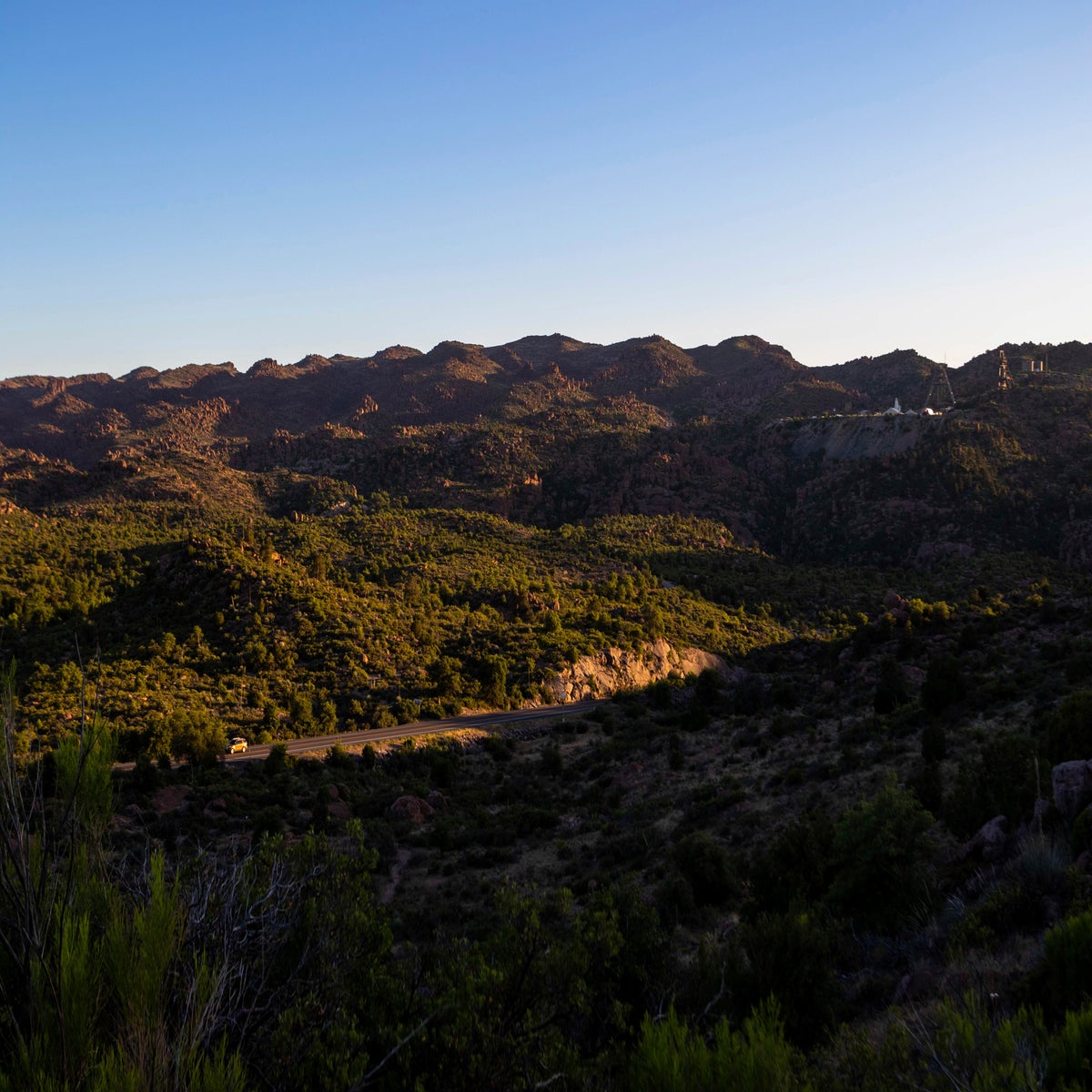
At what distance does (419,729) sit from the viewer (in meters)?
40.9

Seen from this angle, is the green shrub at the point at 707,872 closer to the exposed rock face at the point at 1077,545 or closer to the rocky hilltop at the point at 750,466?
the exposed rock face at the point at 1077,545

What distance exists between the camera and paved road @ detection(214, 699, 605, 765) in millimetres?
36000

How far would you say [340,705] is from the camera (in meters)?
43.3

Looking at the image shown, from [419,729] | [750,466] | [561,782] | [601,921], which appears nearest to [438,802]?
[561,782]

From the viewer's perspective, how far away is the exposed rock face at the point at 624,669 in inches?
2009

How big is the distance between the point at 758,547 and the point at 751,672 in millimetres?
43328

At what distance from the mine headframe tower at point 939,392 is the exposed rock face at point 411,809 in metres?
104

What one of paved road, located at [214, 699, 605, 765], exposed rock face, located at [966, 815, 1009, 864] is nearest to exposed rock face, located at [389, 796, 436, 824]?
paved road, located at [214, 699, 605, 765]

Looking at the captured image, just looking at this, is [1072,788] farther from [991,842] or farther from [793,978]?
[793,978]

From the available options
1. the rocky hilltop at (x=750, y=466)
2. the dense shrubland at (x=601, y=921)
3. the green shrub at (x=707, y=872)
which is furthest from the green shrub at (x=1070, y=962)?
the rocky hilltop at (x=750, y=466)

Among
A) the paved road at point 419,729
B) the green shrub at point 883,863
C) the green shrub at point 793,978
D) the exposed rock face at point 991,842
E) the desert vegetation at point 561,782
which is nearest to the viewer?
the desert vegetation at point 561,782

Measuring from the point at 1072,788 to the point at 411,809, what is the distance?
23024mm

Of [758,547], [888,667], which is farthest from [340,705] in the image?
[758,547]

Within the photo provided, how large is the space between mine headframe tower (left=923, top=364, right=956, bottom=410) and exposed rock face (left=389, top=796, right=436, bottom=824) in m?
104
